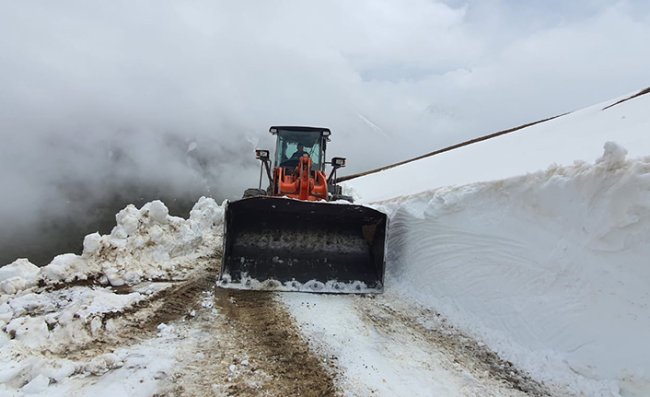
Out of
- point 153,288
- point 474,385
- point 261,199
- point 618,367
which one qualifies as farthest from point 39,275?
point 618,367

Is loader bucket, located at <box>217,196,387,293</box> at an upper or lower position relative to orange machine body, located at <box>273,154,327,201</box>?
lower

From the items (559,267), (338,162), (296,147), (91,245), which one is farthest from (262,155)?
(559,267)

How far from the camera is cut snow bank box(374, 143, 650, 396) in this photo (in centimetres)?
288

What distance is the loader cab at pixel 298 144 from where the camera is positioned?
24.8ft

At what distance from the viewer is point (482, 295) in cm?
411

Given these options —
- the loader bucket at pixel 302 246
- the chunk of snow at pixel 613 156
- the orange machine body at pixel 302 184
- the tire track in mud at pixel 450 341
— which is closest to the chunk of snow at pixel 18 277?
the loader bucket at pixel 302 246

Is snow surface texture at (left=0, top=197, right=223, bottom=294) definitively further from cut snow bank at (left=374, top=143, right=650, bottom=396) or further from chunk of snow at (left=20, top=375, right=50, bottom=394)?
cut snow bank at (left=374, top=143, right=650, bottom=396)

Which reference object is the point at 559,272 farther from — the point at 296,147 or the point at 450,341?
the point at 296,147

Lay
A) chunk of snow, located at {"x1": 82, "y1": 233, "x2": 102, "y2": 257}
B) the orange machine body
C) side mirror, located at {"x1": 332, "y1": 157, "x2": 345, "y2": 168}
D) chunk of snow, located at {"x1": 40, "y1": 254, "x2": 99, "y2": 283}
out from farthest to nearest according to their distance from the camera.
A: side mirror, located at {"x1": 332, "y1": 157, "x2": 345, "y2": 168}
the orange machine body
chunk of snow, located at {"x1": 82, "y1": 233, "x2": 102, "y2": 257}
chunk of snow, located at {"x1": 40, "y1": 254, "x2": 99, "y2": 283}

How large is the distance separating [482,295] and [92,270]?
4921mm

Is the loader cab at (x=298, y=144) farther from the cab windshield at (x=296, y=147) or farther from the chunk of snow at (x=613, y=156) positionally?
the chunk of snow at (x=613, y=156)

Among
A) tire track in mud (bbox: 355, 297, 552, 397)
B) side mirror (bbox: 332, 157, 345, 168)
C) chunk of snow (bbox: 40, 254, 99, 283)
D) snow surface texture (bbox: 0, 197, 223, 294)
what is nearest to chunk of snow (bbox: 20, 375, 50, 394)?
snow surface texture (bbox: 0, 197, 223, 294)

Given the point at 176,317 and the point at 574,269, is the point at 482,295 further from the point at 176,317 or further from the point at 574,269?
the point at 176,317

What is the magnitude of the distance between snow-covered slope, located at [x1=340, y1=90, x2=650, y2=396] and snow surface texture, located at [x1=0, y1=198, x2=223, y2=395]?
306cm
